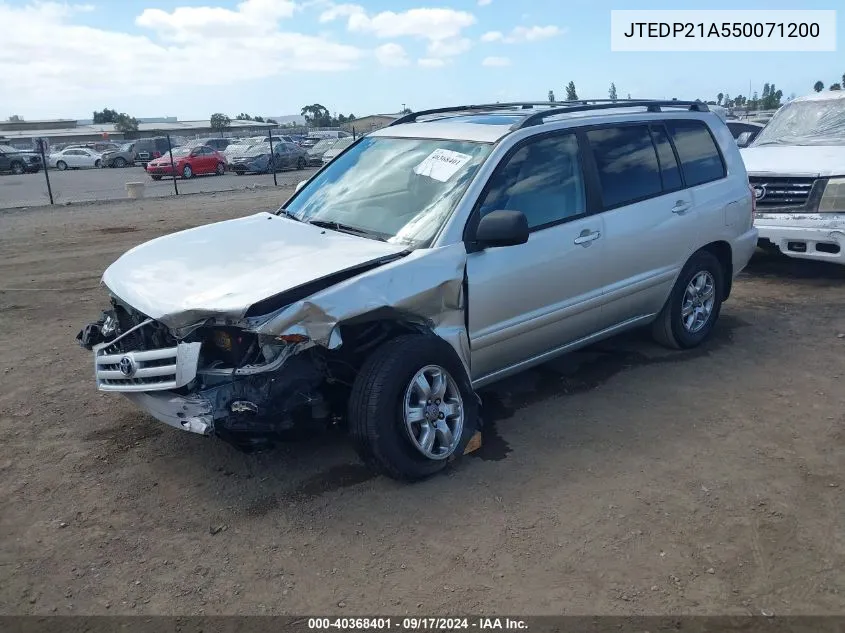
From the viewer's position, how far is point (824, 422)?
179 inches

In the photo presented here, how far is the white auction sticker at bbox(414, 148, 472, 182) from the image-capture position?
173 inches

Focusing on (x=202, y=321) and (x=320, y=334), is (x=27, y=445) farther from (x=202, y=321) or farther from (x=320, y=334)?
(x=320, y=334)

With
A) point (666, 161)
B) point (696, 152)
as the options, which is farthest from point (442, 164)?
point (696, 152)

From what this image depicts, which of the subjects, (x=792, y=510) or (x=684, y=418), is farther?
(x=684, y=418)

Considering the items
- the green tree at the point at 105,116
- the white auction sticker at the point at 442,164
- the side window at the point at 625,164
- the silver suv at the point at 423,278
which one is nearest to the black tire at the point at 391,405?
the silver suv at the point at 423,278

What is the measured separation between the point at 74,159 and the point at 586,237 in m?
40.9

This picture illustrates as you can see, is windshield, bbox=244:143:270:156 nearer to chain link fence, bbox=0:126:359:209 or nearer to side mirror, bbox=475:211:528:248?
chain link fence, bbox=0:126:359:209

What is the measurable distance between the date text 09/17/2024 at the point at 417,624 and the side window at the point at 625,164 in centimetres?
295

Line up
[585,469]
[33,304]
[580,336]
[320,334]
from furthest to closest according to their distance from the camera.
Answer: [33,304] → [580,336] → [585,469] → [320,334]

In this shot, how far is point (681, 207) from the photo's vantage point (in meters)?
5.41

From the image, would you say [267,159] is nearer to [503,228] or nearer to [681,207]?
[681,207]

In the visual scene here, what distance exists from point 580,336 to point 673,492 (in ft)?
4.69

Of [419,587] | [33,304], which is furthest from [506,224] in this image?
[33,304]

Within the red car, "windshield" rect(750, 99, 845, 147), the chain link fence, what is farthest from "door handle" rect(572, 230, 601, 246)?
the red car
